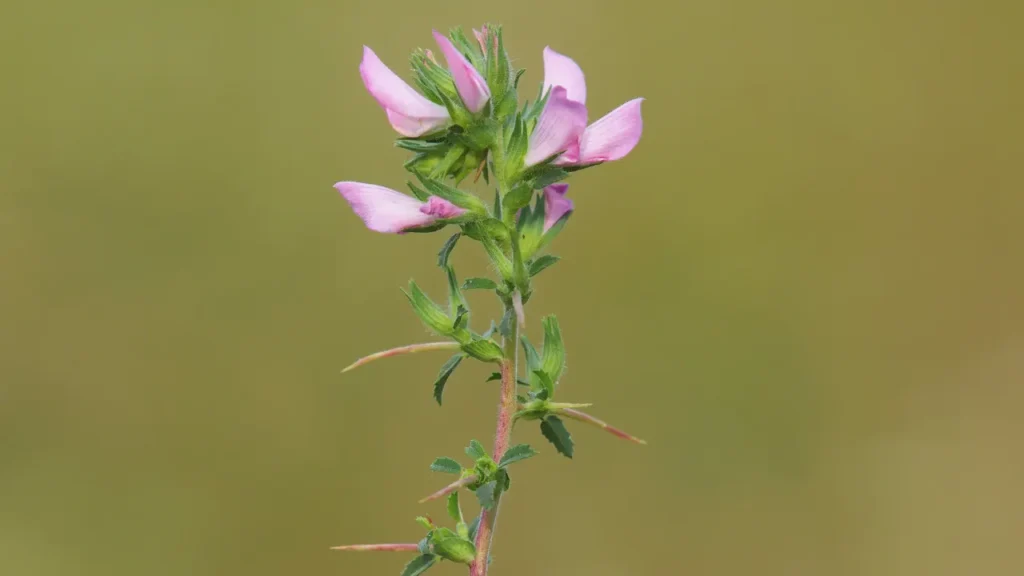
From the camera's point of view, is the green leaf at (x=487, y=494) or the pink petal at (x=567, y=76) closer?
the green leaf at (x=487, y=494)

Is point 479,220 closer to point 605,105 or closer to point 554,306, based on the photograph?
point 554,306

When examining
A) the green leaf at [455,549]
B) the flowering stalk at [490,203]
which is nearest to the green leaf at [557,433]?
the flowering stalk at [490,203]

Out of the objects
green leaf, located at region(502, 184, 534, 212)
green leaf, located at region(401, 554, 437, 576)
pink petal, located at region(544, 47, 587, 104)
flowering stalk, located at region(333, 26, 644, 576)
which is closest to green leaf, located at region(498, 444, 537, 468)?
flowering stalk, located at region(333, 26, 644, 576)

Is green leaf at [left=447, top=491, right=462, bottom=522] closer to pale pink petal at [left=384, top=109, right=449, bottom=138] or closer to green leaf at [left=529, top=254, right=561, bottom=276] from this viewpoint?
green leaf at [left=529, top=254, right=561, bottom=276]

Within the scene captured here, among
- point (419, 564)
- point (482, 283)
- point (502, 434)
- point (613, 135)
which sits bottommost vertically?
point (419, 564)

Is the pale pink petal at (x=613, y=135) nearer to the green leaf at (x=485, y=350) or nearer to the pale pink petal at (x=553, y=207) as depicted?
the pale pink petal at (x=553, y=207)

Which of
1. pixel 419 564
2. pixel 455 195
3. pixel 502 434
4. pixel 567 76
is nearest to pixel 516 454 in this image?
pixel 502 434

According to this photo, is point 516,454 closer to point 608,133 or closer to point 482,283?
point 482,283
